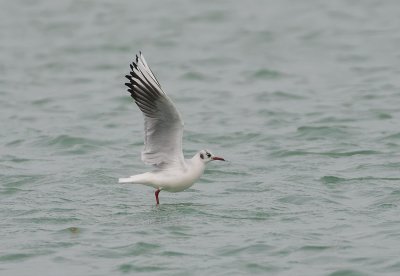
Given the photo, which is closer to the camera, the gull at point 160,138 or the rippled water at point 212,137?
the rippled water at point 212,137

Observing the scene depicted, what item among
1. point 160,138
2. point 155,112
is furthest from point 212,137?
point 155,112

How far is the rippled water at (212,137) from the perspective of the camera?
10727 millimetres

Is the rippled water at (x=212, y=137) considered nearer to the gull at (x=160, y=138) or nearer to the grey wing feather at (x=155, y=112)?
the gull at (x=160, y=138)

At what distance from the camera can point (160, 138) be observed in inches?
478

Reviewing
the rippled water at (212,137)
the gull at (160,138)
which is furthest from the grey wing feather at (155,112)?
the rippled water at (212,137)

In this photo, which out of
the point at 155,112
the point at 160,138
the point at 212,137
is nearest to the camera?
the point at 155,112

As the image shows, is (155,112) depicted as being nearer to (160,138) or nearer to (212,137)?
(160,138)

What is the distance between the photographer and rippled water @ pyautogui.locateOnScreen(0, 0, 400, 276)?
10727mm

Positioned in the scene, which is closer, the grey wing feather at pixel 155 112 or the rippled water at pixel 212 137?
the rippled water at pixel 212 137

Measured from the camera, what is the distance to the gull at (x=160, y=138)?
1175cm

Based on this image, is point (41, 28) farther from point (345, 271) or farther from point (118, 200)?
point (345, 271)

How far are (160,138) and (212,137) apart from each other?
506 cm

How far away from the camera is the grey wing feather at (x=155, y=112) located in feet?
38.4

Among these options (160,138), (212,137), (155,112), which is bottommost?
(212,137)
